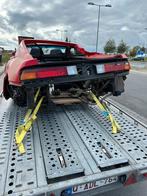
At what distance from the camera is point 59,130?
2959 mm

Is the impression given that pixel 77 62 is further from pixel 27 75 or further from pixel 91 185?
pixel 91 185

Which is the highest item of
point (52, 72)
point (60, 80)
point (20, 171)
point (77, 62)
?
point (77, 62)

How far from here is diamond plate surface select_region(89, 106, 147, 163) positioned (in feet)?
7.79

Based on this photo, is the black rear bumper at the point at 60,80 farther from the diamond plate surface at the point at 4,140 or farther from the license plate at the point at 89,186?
the license plate at the point at 89,186

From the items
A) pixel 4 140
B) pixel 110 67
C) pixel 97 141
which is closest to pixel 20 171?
pixel 4 140

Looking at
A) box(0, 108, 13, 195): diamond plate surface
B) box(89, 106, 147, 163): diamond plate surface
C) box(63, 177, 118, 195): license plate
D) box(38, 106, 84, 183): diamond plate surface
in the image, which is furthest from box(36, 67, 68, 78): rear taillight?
box(63, 177, 118, 195): license plate

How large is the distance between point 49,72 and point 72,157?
111cm

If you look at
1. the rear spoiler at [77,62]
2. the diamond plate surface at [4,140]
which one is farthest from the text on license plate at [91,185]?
the rear spoiler at [77,62]

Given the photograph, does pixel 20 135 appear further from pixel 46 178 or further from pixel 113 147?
pixel 113 147

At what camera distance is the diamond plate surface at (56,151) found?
77.9 inches

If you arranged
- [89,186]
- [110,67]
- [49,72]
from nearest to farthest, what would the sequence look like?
1. [89,186]
2. [49,72]
3. [110,67]

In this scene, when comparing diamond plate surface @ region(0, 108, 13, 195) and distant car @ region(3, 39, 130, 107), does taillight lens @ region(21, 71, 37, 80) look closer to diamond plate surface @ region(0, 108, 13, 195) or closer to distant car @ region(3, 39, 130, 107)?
distant car @ region(3, 39, 130, 107)

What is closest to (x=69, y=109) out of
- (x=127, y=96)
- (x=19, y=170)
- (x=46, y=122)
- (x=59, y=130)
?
(x=46, y=122)

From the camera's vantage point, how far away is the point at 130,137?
Result: 9.07ft
